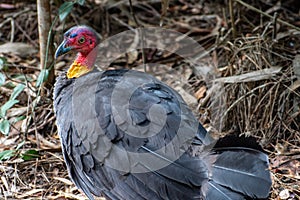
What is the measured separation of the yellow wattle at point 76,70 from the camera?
3486 millimetres

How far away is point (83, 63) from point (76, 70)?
7cm

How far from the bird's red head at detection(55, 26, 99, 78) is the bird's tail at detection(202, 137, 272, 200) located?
47.4 inches

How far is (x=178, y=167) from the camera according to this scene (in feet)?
8.64

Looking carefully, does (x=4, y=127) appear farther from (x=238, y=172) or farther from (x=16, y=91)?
(x=238, y=172)

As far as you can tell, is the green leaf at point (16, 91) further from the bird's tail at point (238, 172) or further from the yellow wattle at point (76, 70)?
the bird's tail at point (238, 172)

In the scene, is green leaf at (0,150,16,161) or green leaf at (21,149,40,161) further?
green leaf at (21,149,40,161)

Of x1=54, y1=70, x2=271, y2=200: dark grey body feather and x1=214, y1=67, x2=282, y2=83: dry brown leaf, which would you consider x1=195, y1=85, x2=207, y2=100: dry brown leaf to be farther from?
x1=54, y1=70, x2=271, y2=200: dark grey body feather

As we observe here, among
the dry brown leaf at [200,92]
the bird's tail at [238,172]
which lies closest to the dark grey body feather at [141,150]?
the bird's tail at [238,172]

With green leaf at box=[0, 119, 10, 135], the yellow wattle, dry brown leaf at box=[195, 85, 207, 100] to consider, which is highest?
the yellow wattle

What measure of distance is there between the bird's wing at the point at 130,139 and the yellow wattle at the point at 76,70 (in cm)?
36

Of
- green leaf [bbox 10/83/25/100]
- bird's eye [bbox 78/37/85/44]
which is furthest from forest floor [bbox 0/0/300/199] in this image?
bird's eye [bbox 78/37/85/44]

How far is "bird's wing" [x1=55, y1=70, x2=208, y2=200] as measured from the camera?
2.65 metres

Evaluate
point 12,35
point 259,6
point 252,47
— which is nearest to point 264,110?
point 252,47

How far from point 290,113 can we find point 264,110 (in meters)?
0.17
